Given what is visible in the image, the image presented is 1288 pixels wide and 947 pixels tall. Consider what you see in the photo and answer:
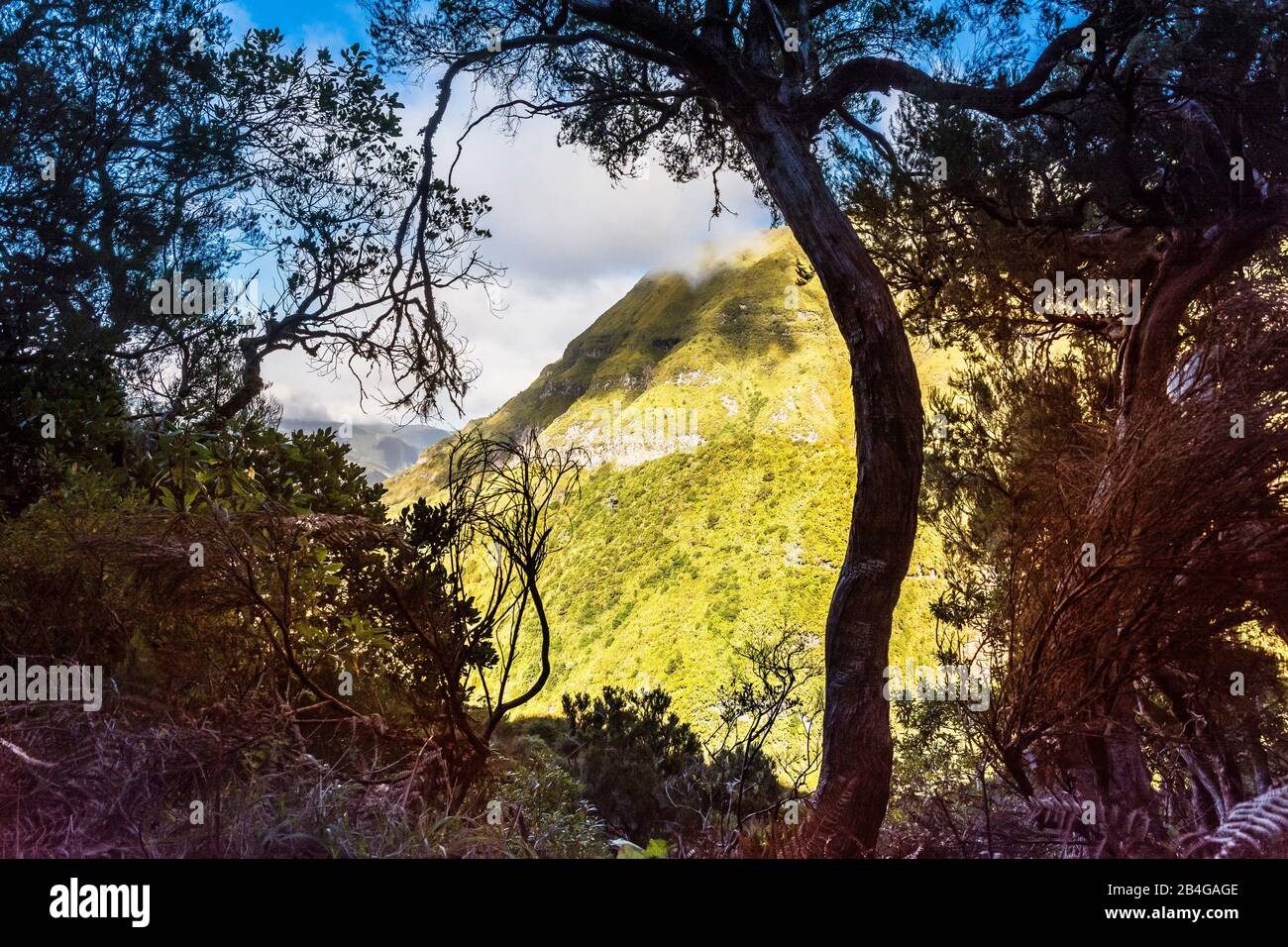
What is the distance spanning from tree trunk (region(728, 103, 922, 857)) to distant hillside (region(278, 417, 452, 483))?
2.14m

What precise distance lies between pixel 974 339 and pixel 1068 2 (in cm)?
232

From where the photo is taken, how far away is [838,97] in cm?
345

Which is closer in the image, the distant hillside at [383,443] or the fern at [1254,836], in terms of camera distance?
the fern at [1254,836]

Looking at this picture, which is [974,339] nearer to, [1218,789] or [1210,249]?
[1210,249]

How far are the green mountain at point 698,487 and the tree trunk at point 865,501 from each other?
5.75 m

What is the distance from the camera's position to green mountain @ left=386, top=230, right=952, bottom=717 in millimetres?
12453

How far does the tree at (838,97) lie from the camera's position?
2900 mm

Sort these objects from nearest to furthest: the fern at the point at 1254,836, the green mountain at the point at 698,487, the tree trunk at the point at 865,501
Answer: the fern at the point at 1254,836 < the tree trunk at the point at 865,501 < the green mountain at the point at 698,487

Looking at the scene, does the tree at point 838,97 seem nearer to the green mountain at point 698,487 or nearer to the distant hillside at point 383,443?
the distant hillside at point 383,443

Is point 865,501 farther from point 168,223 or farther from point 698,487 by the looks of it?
point 698,487

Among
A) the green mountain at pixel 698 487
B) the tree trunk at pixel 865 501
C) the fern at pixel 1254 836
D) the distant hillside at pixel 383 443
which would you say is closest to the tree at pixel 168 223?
the distant hillside at pixel 383 443

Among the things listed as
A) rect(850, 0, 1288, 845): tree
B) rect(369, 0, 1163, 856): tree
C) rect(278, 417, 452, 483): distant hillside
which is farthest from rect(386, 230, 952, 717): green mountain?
rect(278, 417, 452, 483): distant hillside
